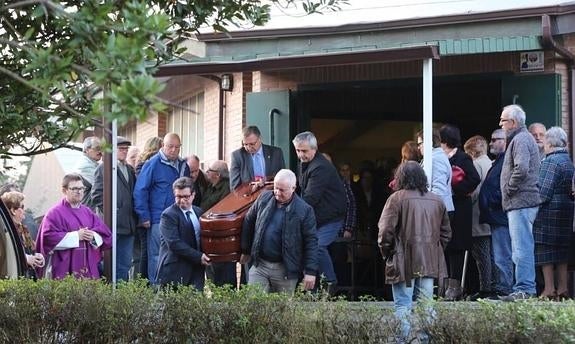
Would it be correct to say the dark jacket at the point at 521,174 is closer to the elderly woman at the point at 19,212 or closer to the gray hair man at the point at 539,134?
the gray hair man at the point at 539,134

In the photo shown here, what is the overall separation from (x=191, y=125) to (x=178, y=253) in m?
7.33

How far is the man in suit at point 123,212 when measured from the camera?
39.7ft

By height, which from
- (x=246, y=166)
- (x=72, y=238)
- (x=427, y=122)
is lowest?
(x=72, y=238)

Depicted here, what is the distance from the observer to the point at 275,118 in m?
14.8

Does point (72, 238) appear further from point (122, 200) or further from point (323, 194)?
point (323, 194)

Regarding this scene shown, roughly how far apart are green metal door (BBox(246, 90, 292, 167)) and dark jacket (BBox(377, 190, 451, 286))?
4725mm

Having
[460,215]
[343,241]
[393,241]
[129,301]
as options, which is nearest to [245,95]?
[343,241]

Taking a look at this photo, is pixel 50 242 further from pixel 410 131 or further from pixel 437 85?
pixel 410 131

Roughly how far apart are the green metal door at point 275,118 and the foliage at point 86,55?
6016mm

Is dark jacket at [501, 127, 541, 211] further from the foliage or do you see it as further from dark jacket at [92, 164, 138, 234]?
dark jacket at [92, 164, 138, 234]

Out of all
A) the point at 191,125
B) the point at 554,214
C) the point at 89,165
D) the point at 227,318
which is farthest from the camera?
the point at 191,125

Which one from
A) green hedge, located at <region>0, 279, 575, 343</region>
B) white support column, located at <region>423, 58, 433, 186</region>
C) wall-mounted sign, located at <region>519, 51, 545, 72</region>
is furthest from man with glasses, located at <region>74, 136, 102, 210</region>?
wall-mounted sign, located at <region>519, 51, 545, 72</region>

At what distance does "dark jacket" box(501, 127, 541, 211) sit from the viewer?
10.5m

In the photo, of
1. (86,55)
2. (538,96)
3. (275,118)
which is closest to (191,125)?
(275,118)
